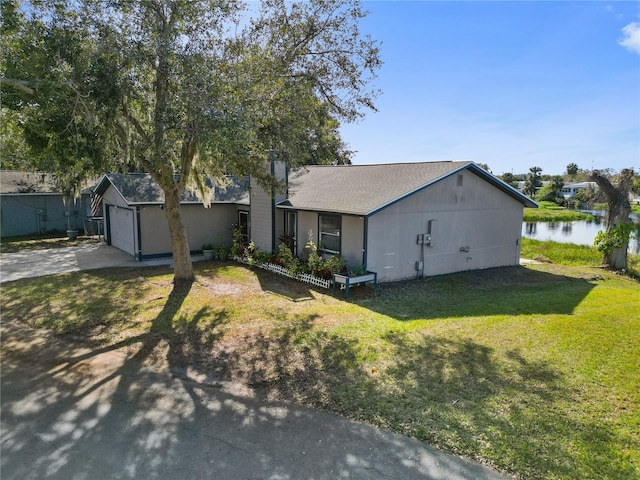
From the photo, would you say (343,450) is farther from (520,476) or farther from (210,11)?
(210,11)

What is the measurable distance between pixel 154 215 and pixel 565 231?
33.2 meters

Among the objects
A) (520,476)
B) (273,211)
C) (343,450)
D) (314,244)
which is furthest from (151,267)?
(520,476)

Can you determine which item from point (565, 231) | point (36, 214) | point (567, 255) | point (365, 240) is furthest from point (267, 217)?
point (565, 231)

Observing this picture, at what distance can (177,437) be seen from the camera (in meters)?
4.77

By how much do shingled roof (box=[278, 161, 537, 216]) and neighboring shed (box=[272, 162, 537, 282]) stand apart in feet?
0.12

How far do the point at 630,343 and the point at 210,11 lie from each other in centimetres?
1111

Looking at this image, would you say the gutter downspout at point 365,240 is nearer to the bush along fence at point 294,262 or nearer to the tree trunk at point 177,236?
the bush along fence at point 294,262

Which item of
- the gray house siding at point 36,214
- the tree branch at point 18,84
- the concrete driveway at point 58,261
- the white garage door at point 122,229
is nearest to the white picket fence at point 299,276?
the concrete driveway at point 58,261

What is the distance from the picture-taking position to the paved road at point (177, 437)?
4.17 meters

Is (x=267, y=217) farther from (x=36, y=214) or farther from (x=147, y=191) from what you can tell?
(x=36, y=214)

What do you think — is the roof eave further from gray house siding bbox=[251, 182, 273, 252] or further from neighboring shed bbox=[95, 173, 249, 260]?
neighboring shed bbox=[95, 173, 249, 260]

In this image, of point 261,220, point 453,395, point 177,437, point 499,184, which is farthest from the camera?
point 261,220

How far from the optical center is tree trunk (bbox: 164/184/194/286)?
1163 cm

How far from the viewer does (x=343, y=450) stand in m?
4.50
